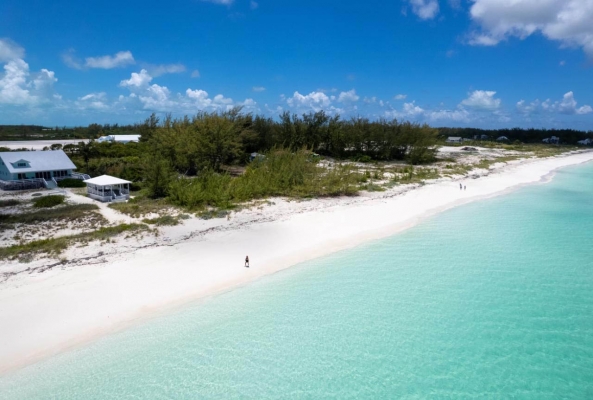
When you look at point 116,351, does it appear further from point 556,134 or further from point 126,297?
point 556,134

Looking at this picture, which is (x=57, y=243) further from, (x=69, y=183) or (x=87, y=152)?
(x=87, y=152)

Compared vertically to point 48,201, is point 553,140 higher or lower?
higher

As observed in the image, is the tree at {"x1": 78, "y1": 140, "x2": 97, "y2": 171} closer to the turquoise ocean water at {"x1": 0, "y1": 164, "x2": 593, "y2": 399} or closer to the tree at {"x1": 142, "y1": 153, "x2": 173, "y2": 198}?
the tree at {"x1": 142, "y1": 153, "x2": 173, "y2": 198}

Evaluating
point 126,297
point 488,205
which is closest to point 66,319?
point 126,297

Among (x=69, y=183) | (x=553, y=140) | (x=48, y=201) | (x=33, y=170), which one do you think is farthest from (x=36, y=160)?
(x=553, y=140)

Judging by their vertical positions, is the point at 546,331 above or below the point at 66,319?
below

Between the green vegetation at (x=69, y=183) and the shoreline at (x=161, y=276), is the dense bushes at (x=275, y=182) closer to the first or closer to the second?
the shoreline at (x=161, y=276)

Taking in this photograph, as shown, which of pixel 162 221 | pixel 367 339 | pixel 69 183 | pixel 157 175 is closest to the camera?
pixel 367 339
